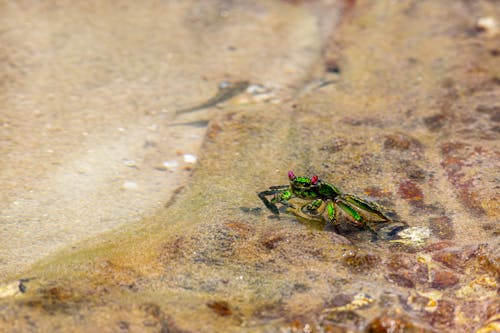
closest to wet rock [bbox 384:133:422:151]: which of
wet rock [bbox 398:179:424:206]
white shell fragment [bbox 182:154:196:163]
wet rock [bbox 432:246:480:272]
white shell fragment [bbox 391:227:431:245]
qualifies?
wet rock [bbox 398:179:424:206]

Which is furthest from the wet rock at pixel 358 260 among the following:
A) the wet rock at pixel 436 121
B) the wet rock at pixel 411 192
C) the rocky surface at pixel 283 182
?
the wet rock at pixel 436 121

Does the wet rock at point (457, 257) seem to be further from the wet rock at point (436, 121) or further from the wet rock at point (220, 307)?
the wet rock at point (436, 121)

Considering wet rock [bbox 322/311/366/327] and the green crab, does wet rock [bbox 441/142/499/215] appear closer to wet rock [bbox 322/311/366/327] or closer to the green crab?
the green crab

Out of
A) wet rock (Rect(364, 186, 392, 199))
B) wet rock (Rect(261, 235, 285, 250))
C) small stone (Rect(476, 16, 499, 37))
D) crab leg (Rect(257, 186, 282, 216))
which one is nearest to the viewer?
wet rock (Rect(261, 235, 285, 250))

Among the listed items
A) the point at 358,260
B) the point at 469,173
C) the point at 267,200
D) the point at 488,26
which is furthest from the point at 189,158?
the point at 488,26

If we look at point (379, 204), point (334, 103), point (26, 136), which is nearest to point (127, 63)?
point (26, 136)

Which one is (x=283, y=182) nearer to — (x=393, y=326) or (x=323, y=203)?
(x=323, y=203)
